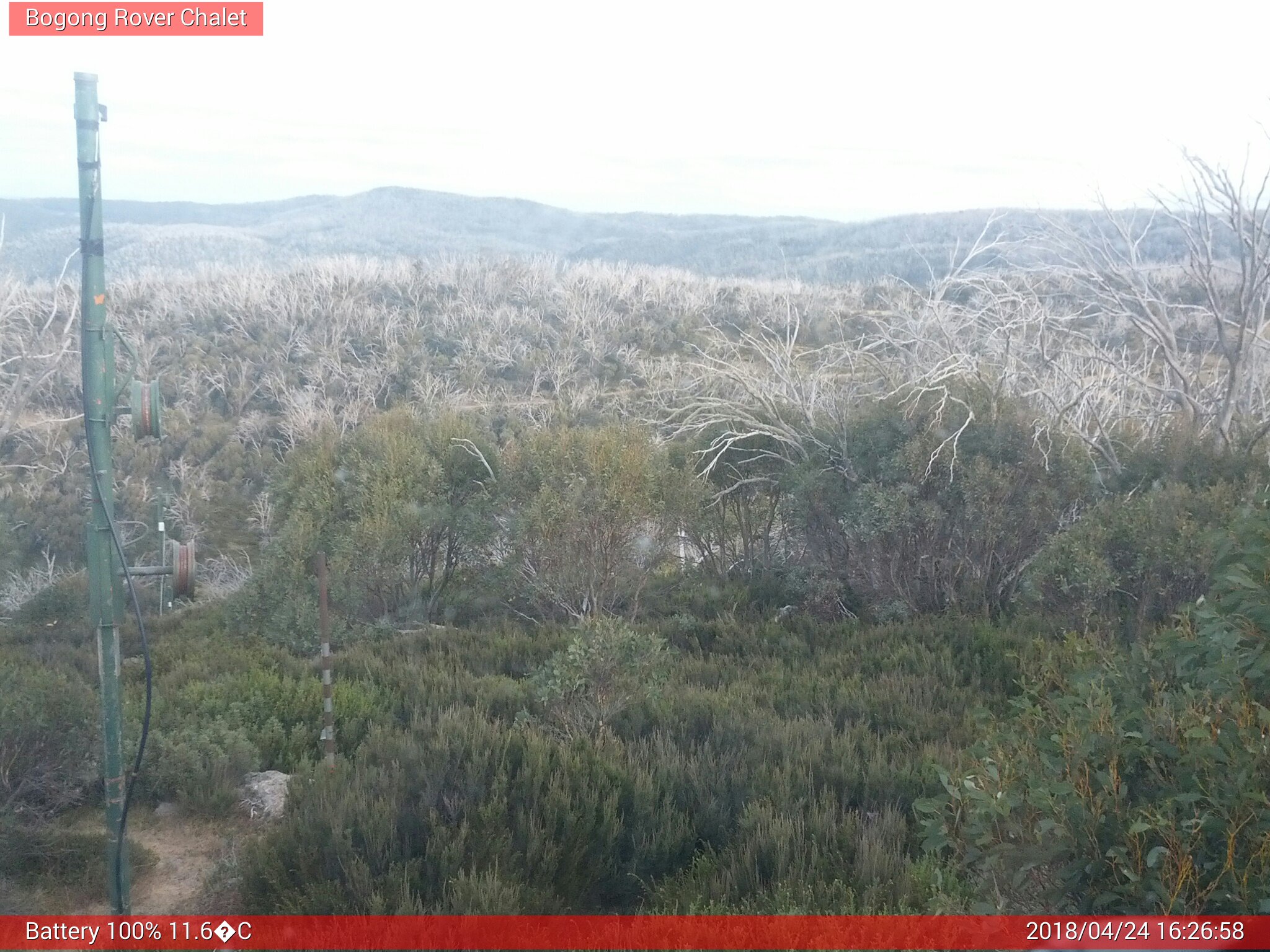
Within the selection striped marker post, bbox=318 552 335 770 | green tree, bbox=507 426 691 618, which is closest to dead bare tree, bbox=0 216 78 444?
striped marker post, bbox=318 552 335 770

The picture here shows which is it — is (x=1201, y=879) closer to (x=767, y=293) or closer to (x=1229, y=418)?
(x=1229, y=418)

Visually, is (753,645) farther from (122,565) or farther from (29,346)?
(29,346)

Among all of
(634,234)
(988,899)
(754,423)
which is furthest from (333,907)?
(634,234)

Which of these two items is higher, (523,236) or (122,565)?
(523,236)

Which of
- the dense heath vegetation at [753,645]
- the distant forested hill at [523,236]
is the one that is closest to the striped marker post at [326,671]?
the dense heath vegetation at [753,645]

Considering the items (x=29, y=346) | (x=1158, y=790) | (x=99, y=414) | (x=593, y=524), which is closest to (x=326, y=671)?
(x=99, y=414)
